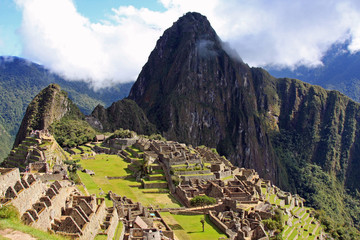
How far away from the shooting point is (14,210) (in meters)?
16.6

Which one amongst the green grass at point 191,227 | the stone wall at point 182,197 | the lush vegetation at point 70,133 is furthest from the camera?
the lush vegetation at point 70,133

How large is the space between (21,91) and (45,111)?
50557 mm

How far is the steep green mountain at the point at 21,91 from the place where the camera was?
122m

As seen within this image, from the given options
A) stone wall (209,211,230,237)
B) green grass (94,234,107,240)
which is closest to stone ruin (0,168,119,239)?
green grass (94,234,107,240)

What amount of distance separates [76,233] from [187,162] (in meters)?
36.0

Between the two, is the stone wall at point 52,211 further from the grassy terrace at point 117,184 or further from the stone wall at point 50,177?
the grassy terrace at point 117,184

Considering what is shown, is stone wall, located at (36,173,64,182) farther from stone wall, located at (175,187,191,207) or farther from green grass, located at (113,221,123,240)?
stone wall, located at (175,187,191,207)

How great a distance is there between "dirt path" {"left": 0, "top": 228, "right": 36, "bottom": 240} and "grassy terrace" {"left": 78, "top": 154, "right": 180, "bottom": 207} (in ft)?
58.5

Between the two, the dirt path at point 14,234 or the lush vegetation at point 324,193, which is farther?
the lush vegetation at point 324,193

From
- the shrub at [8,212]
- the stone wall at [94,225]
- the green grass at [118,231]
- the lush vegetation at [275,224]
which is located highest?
the shrub at [8,212]

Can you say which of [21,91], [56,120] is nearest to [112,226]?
[56,120]

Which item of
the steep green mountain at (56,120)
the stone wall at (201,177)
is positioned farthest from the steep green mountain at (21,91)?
the stone wall at (201,177)

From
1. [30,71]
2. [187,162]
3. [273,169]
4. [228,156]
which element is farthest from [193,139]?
[187,162]

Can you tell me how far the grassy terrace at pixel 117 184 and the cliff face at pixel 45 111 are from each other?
45.1 meters
